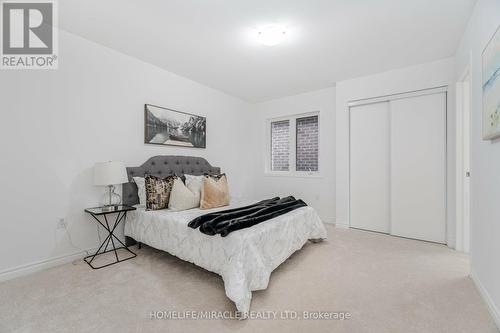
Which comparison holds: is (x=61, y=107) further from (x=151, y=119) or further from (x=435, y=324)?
(x=435, y=324)

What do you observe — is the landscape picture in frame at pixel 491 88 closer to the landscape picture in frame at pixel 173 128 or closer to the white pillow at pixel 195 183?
the white pillow at pixel 195 183


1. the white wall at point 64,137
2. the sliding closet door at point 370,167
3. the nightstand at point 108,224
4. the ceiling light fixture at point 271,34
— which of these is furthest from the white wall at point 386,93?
the nightstand at point 108,224

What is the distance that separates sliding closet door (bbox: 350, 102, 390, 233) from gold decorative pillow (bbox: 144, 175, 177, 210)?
9.83ft

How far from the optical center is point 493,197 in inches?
66.0

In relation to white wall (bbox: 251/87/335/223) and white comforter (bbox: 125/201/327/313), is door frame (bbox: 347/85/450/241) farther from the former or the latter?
white comforter (bbox: 125/201/327/313)

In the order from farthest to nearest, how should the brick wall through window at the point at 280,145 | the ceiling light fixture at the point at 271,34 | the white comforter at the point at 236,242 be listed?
the brick wall through window at the point at 280,145, the ceiling light fixture at the point at 271,34, the white comforter at the point at 236,242

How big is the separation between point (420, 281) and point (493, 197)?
0.99 m

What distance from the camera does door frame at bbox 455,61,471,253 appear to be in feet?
9.30

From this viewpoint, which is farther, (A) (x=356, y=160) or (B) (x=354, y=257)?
(A) (x=356, y=160)

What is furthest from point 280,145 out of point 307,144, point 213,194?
point 213,194

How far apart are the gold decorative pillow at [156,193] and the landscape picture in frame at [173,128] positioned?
76 cm

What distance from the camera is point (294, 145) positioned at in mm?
4867

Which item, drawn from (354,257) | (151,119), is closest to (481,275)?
(354,257)

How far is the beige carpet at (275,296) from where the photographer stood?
1.57 meters
